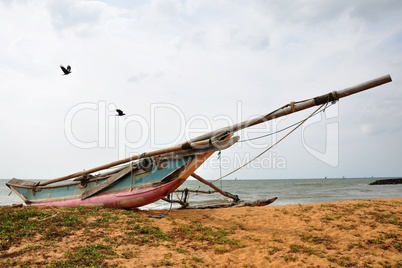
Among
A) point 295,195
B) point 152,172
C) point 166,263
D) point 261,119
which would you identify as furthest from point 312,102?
point 295,195

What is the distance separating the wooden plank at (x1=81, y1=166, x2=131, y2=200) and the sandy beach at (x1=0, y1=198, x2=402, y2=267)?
1.75 metres

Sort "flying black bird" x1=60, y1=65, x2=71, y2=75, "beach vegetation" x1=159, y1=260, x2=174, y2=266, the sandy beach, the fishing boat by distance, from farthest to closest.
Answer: "flying black bird" x1=60, y1=65, x2=71, y2=75 → the fishing boat → the sandy beach → "beach vegetation" x1=159, y1=260, x2=174, y2=266

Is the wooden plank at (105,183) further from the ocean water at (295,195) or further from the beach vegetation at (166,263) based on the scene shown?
the beach vegetation at (166,263)

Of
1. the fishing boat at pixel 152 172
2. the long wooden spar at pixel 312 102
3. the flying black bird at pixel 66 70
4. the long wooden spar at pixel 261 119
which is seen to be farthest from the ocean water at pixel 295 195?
the flying black bird at pixel 66 70

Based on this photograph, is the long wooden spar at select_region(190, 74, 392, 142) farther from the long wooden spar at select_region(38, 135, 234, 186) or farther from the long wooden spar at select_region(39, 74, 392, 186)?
the long wooden spar at select_region(38, 135, 234, 186)

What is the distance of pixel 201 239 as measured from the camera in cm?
740

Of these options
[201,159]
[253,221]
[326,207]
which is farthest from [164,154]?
[326,207]

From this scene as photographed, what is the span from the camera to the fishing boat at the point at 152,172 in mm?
8305

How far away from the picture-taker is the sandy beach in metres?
5.94

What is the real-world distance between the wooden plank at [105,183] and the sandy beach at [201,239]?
1.75 m

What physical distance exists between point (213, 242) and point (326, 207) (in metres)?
6.16

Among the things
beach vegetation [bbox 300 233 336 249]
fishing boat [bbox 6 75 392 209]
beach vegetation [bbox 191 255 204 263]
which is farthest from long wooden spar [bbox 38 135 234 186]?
beach vegetation [bbox 191 255 204 263]

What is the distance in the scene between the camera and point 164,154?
10.6m

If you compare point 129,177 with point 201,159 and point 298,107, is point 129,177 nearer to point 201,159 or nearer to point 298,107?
point 201,159
